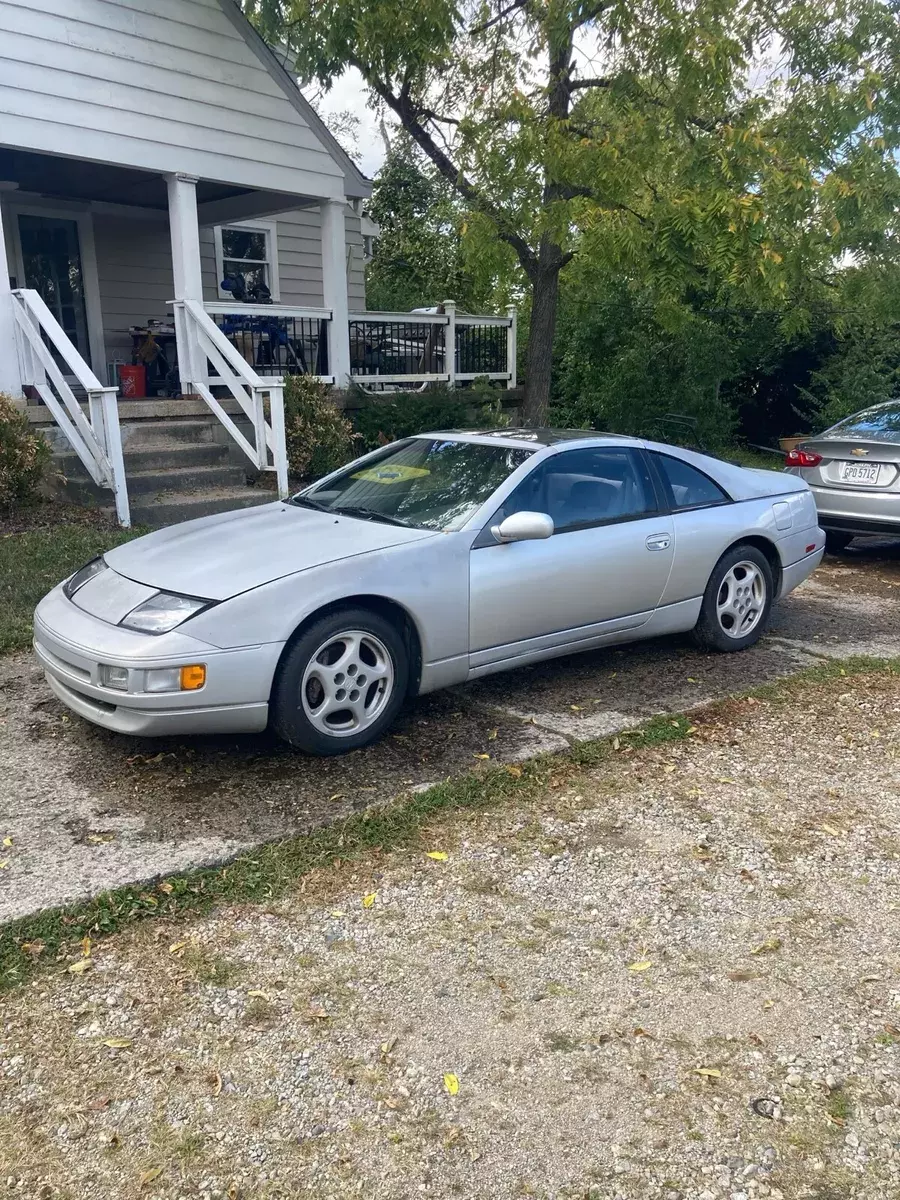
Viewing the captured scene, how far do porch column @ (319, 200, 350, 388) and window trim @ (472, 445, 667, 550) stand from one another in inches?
268

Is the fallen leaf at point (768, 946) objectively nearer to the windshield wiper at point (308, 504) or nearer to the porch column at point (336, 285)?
the windshield wiper at point (308, 504)

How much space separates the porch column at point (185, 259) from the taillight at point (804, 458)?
6130 millimetres

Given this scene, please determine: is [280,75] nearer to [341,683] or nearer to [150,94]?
[150,94]

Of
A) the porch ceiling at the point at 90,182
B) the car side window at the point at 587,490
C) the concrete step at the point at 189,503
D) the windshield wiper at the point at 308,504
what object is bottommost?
the concrete step at the point at 189,503

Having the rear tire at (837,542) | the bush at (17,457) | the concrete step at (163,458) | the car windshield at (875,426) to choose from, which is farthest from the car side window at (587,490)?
the concrete step at (163,458)

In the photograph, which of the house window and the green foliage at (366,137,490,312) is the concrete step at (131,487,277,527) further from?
the green foliage at (366,137,490,312)

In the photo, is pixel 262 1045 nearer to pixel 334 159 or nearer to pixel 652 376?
pixel 334 159

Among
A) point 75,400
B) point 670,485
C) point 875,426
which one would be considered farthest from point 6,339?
point 875,426

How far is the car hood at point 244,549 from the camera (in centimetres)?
408

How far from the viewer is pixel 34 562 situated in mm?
7027

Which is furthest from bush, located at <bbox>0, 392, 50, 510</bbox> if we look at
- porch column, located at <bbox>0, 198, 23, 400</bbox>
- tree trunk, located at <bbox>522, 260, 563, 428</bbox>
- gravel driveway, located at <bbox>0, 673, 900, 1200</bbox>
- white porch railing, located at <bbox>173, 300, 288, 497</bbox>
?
gravel driveway, located at <bbox>0, 673, 900, 1200</bbox>

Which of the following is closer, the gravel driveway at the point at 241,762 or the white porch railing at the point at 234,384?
the gravel driveway at the point at 241,762

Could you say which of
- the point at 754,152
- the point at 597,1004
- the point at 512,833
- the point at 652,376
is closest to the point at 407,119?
the point at 754,152

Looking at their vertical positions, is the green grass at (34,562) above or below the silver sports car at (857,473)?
below
